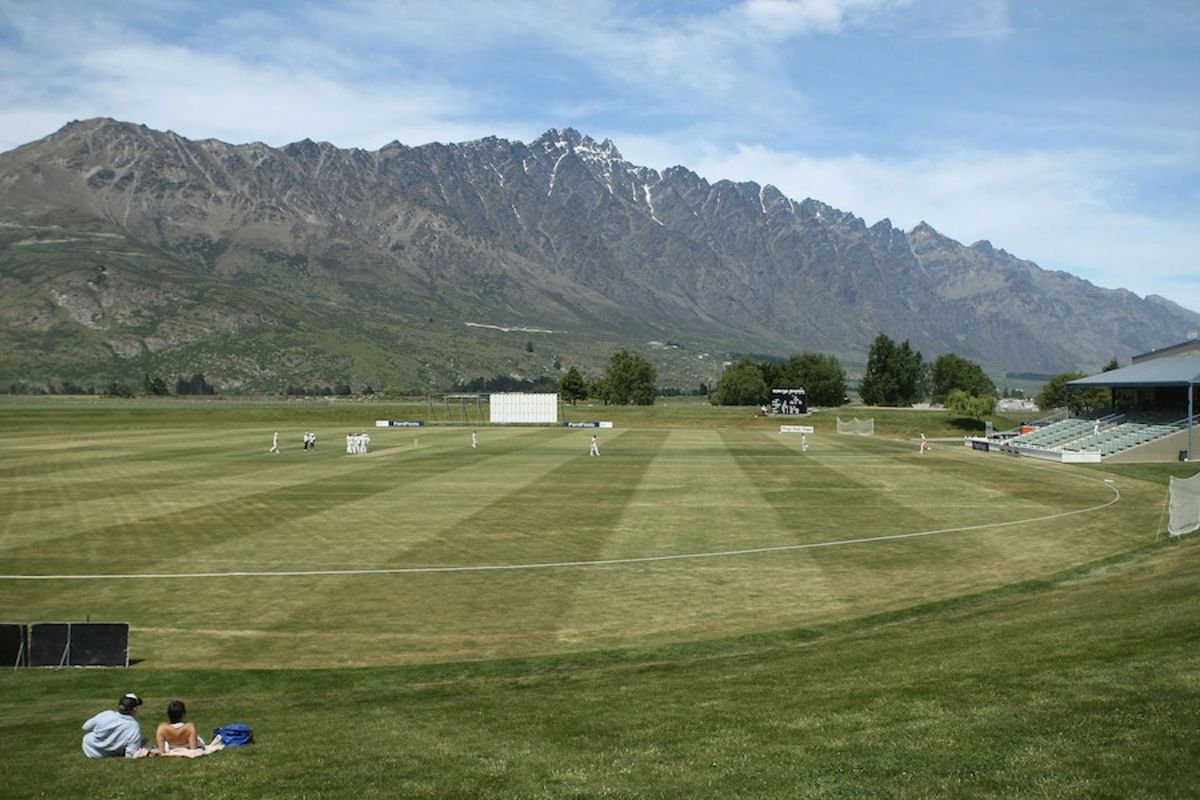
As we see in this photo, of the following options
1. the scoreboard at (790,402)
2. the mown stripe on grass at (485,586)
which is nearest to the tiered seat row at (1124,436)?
the mown stripe on grass at (485,586)

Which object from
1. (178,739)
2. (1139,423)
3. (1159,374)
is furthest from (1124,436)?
(178,739)

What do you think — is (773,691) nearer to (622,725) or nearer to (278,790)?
(622,725)

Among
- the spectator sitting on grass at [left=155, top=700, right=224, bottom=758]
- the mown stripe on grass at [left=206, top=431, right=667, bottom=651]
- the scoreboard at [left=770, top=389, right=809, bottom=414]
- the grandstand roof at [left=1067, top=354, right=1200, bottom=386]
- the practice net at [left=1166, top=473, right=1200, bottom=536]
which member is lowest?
the mown stripe on grass at [left=206, top=431, right=667, bottom=651]

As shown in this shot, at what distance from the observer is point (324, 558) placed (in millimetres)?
38812

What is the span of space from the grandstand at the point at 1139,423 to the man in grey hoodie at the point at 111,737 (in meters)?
84.5

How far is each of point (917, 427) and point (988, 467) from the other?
59.0 metres

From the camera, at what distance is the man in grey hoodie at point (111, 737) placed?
1731 cm

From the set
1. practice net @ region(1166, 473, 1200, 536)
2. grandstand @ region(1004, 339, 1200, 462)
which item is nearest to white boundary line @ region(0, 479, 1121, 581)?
practice net @ region(1166, 473, 1200, 536)

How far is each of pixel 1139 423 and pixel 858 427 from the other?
45.4m

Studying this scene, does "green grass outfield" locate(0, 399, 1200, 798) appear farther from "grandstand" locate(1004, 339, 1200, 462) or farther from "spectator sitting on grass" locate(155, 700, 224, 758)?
"grandstand" locate(1004, 339, 1200, 462)

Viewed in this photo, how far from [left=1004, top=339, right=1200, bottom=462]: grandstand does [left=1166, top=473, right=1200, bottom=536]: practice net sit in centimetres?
4085

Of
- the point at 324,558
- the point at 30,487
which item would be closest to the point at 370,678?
the point at 324,558

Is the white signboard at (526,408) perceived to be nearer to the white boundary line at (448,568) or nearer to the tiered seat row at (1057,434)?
the tiered seat row at (1057,434)

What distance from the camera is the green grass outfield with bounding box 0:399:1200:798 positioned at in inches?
580
